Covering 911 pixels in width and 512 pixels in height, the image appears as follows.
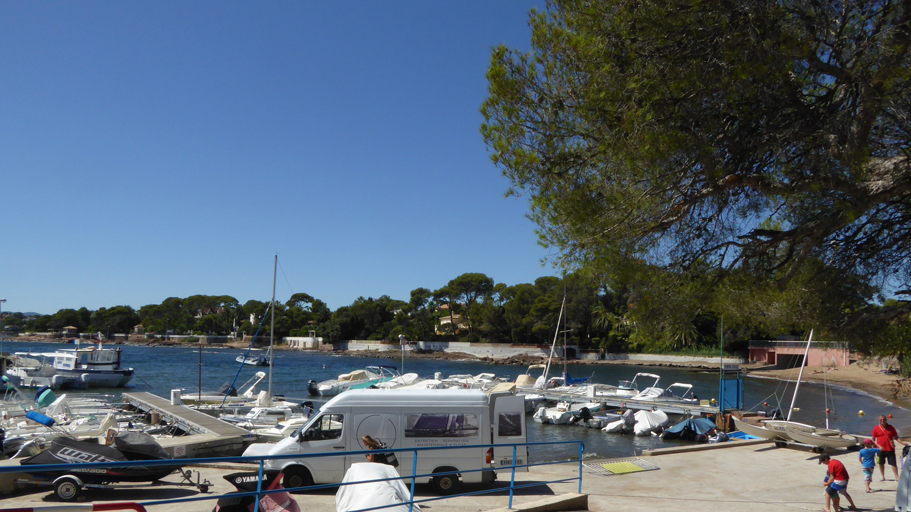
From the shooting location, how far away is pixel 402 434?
11.9 meters

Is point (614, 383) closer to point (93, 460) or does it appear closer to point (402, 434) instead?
point (402, 434)

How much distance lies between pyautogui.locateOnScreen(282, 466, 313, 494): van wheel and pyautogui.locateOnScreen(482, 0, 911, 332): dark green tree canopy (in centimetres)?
648

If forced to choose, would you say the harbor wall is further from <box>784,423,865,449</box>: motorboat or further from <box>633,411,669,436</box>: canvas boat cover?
<box>784,423,865,449</box>: motorboat

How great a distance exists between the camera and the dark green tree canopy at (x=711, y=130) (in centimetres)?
684

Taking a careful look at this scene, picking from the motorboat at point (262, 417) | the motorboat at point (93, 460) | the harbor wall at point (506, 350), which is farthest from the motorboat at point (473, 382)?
the harbor wall at point (506, 350)

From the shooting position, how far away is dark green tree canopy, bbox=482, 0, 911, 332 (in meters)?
6.84

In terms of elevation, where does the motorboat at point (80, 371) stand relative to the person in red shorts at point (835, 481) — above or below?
below

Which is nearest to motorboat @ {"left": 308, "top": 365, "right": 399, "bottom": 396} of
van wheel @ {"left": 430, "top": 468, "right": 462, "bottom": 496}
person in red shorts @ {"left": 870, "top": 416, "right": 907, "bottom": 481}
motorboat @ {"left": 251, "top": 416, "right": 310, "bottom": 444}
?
motorboat @ {"left": 251, "top": 416, "right": 310, "bottom": 444}

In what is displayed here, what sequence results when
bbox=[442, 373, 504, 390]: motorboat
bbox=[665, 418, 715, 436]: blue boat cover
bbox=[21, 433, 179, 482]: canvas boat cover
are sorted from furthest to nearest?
bbox=[442, 373, 504, 390]: motorboat
bbox=[665, 418, 715, 436]: blue boat cover
bbox=[21, 433, 179, 482]: canvas boat cover

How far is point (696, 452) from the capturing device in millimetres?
15352

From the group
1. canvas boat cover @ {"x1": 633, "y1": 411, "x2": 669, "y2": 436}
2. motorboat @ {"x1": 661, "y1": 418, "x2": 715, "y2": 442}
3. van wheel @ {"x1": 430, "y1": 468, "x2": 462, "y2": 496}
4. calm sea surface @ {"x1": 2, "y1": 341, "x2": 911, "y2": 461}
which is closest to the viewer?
van wheel @ {"x1": 430, "y1": 468, "x2": 462, "y2": 496}

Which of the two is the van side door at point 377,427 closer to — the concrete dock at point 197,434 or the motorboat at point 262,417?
the concrete dock at point 197,434

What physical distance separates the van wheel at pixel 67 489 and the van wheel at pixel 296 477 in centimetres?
337

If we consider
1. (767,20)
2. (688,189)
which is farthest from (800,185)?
(767,20)
